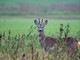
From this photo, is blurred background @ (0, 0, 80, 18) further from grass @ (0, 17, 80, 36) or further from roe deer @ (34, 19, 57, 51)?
roe deer @ (34, 19, 57, 51)

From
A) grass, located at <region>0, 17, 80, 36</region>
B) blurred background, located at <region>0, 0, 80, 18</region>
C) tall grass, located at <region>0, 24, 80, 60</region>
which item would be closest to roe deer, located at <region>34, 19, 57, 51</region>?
tall grass, located at <region>0, 24, 80, 60</region>

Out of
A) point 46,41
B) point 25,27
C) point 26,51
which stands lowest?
point 25,27

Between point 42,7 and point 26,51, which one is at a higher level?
point 26,51

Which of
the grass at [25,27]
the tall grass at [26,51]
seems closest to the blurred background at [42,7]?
the grass at [25,27]

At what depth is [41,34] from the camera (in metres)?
16.7

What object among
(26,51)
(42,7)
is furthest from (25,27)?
(42,7)

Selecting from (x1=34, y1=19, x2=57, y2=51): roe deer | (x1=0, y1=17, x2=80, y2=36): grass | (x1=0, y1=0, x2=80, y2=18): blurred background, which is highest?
(x1=34, y1=19, x2=57, y2=51): roe deer

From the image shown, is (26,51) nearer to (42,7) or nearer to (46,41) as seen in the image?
(46,41)

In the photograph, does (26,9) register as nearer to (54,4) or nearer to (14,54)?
(54,4)

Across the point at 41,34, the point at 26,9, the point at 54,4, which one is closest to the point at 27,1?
the point at 54,4

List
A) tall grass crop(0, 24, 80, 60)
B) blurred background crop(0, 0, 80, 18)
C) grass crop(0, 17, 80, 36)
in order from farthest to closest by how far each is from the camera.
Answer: blurred background crop(0, 0, 80, 18)
grass crop(0, 17, 80, 36)
tall grass crop(0, 24, 80, 60)

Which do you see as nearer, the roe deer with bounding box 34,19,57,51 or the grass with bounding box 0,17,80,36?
the roe deer with bounding box 34,19,57,51

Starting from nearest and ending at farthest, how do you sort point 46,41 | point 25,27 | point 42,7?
point 46,41 → point 25,27 → point 42,7

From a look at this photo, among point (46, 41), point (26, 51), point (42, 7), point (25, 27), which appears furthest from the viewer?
point (42, 7)
